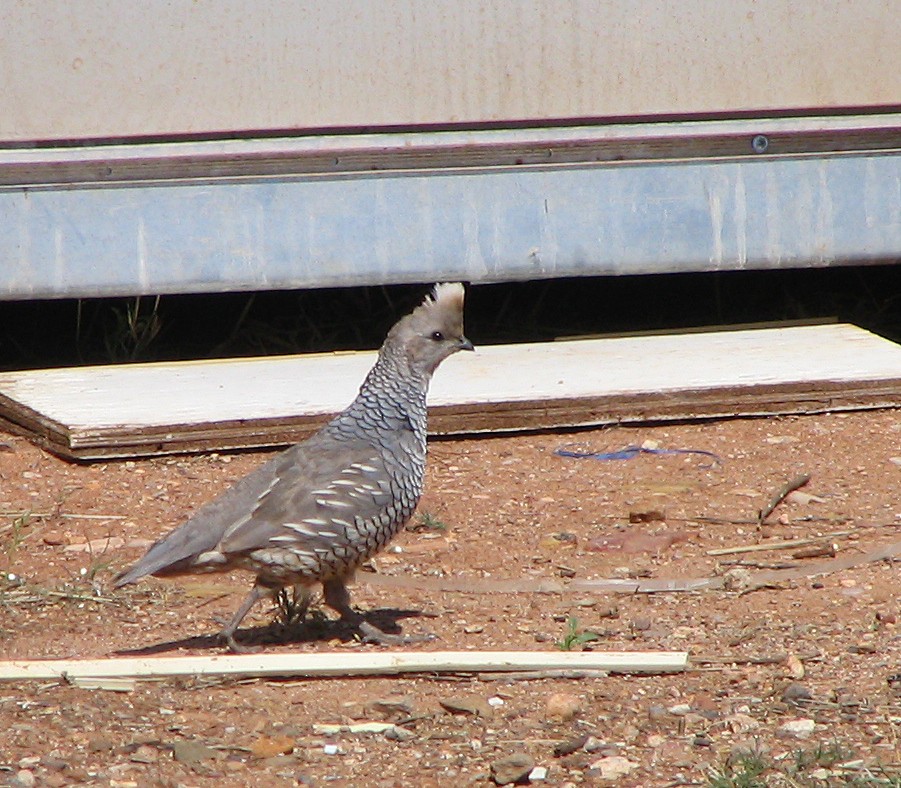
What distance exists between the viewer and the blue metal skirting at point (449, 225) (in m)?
6.83

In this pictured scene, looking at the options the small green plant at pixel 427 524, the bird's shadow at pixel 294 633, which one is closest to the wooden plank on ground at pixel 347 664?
the bird's shadow at pixel 294 633

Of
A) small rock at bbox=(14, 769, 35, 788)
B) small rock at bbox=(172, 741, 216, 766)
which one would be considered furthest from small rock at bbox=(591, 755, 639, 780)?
small rock at bbox=(14, 769, 35, 788)

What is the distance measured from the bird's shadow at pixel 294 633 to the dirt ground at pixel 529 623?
0.5 inches

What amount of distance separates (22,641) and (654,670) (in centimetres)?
182

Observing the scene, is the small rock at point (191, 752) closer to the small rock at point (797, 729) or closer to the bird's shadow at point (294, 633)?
the bird's shadow at point (294, 633)

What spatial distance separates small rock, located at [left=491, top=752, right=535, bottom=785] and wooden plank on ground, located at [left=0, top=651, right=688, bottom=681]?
557mm

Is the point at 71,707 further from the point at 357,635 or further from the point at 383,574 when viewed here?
the point at 383,574

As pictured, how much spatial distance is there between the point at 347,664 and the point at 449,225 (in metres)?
3.13

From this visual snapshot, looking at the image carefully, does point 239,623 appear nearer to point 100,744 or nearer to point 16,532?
point 100,744

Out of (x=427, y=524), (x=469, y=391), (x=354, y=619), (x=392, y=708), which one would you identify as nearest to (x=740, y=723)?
(x=392, y=708)

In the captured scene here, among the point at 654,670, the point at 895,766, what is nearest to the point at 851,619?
the point at 654,670

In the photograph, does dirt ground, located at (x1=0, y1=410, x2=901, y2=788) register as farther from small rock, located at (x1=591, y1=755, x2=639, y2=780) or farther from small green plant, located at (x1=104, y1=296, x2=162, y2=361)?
small green plant, located at (x1=104, y1=296, x2=162, y2=361)

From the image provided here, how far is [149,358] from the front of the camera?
7.68 meters

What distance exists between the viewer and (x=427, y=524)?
5.64 metres
